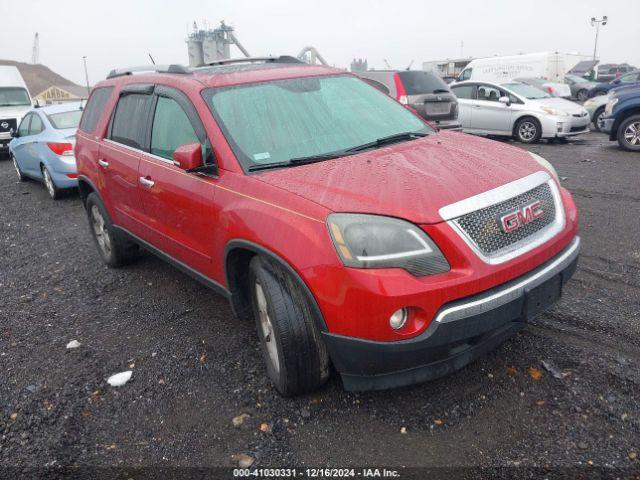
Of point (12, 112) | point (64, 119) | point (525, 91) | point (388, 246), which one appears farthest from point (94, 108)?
point (12, 112)

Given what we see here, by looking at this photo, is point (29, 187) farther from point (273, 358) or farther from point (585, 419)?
point (585, 419)

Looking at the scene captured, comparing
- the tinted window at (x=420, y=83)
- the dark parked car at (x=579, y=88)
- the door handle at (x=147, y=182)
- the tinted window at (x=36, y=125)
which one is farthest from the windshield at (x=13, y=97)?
the dark parked car at (x=579, y=88)

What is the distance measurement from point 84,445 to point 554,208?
2872 mm

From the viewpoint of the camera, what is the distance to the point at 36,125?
938cm

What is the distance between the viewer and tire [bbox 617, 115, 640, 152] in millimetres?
10461

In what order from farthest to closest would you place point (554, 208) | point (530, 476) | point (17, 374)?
point (17, 374), point (554, 208), point (530, 476)

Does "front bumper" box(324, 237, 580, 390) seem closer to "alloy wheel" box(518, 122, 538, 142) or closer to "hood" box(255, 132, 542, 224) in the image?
"hood" box(255, 132, 542, 224)

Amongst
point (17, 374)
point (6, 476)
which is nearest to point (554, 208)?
point (6, 476)

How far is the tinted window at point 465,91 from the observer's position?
13.4 metres

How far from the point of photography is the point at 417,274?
2.37m

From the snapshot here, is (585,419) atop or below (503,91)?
below

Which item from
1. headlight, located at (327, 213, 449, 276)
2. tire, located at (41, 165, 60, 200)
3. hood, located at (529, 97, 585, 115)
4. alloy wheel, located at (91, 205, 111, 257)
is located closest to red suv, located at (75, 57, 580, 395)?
headlight, located at (327, 213, 449, 276)

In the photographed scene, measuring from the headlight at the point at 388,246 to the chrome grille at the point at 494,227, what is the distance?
0.68 ft

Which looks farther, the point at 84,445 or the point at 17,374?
the point at 17,374
